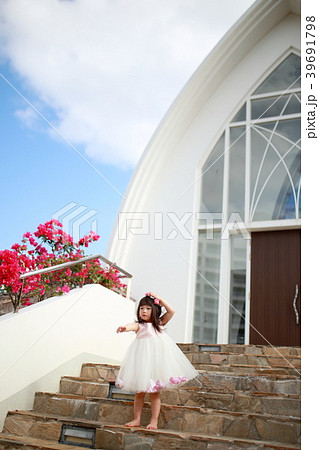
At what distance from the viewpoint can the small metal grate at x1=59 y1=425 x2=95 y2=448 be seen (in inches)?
108

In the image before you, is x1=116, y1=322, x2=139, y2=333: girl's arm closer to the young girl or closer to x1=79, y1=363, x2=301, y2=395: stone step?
the young girl

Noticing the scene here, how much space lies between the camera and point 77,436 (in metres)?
2.80

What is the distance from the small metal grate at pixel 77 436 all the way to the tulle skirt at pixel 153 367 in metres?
0.34

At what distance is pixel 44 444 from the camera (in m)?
2.61

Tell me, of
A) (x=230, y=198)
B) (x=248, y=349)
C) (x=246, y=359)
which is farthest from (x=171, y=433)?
(x=230, y=198)

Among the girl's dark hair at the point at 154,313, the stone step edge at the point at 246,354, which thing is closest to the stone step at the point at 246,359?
the stone step edge at the point at 246,354

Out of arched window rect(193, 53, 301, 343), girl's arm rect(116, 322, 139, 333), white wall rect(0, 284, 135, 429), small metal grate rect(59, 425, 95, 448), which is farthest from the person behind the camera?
arched window rect(193, 53, 301, 343)

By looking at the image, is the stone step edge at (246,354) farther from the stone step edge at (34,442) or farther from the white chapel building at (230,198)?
the white chapel building at (230,198)

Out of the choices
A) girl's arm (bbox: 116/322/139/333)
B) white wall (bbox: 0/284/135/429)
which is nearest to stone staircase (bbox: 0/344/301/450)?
white wall (bbox: 0/284/135/429)

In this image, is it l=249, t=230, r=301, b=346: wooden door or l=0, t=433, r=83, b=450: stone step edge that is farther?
l=249, t=230, r=301, b=346: wooden door

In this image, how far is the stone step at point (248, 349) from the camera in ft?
13.4

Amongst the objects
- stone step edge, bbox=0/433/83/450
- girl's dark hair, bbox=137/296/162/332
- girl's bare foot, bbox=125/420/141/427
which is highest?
girl's dark hair, bbox=137/296/162/332

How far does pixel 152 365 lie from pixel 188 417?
1.30ft

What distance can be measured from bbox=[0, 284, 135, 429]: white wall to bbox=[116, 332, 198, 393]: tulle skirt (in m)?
0.93
